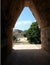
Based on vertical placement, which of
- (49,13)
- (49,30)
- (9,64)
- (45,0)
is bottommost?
(9,64)

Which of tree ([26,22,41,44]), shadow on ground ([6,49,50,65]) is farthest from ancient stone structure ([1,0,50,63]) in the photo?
tree ([26,22,41,44])

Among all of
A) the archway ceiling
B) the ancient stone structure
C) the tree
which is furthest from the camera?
the tree

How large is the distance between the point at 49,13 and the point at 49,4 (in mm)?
591

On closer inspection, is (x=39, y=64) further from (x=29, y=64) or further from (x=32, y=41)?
(x=32, y=41)

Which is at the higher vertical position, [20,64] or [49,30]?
[49,30]

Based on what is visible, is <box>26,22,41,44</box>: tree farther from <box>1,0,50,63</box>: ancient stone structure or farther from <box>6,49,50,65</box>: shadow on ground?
<box>6,49,50,65</box>: shadow on ground

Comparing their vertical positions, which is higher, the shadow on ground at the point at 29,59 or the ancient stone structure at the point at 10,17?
the ancient stone structure at the point at 10,17

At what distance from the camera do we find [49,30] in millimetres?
9438

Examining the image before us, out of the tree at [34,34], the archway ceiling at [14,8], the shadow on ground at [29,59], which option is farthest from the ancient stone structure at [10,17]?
the tree at [34,34]

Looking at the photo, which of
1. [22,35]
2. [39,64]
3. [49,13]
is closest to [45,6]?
[49,13]

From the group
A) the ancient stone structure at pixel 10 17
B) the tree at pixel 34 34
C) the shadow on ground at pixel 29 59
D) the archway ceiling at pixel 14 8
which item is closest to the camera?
the shadow on ground at pixel 29 59

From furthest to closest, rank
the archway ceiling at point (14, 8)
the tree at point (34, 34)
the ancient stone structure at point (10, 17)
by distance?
the tree at point (34, 34) → the archway ceiling at point (14, 8) → the ancient stone structure at point (10, 17)

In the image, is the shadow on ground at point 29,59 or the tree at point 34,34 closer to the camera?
the shadow on ground at point 29,59

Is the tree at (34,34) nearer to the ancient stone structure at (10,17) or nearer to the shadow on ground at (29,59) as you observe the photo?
the ancient stone structure at (10,17)
